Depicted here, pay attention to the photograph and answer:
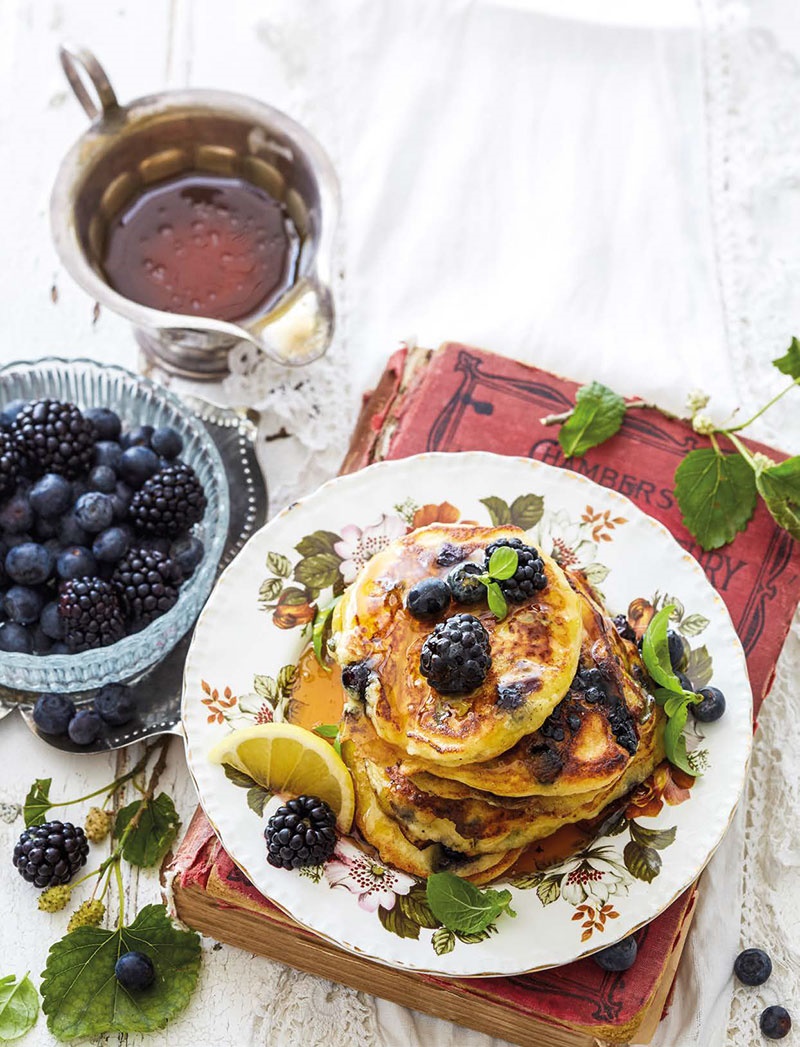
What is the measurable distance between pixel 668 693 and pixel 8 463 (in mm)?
1711

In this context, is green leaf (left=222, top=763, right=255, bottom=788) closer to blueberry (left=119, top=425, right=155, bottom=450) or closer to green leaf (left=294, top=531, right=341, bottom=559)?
green leaf (left=294, top=531, right=341, bottom=559)

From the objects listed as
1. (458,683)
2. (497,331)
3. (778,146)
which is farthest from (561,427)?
(778,146)

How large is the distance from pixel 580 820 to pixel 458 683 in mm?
511

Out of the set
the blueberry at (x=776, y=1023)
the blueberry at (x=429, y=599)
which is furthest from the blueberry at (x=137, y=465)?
the blueberry at (x=776, y=1023)

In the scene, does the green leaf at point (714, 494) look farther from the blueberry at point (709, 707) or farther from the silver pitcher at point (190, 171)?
the silver pitcher at point (190, 171)

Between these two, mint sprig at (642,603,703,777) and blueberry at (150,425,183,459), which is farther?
blueberry at (150,425,183,459)

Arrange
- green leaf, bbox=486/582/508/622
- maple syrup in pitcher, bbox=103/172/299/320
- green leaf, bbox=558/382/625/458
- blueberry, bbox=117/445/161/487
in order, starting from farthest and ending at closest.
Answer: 1. maple syrup in pitcher, bbox=103/172/299/320
2. green leaf, bbox=558/382/625/458
3. blueberry, bbox=117/445/161/487
4. green leaf, bbox=486/582/508/622


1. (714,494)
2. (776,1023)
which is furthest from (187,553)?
(776,1023)

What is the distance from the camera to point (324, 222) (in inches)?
125

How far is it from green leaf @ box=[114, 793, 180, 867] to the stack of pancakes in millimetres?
639

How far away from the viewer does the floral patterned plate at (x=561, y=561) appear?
2416 mm

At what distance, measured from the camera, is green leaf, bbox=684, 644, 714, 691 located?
2.65m

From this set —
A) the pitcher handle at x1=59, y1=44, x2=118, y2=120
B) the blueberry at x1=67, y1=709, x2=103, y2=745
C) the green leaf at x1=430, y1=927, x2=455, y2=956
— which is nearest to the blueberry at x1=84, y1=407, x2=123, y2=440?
the blueberry at x1=67, y1=709, x2=103, y2=745

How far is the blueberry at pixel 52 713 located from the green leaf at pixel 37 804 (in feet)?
0.45
